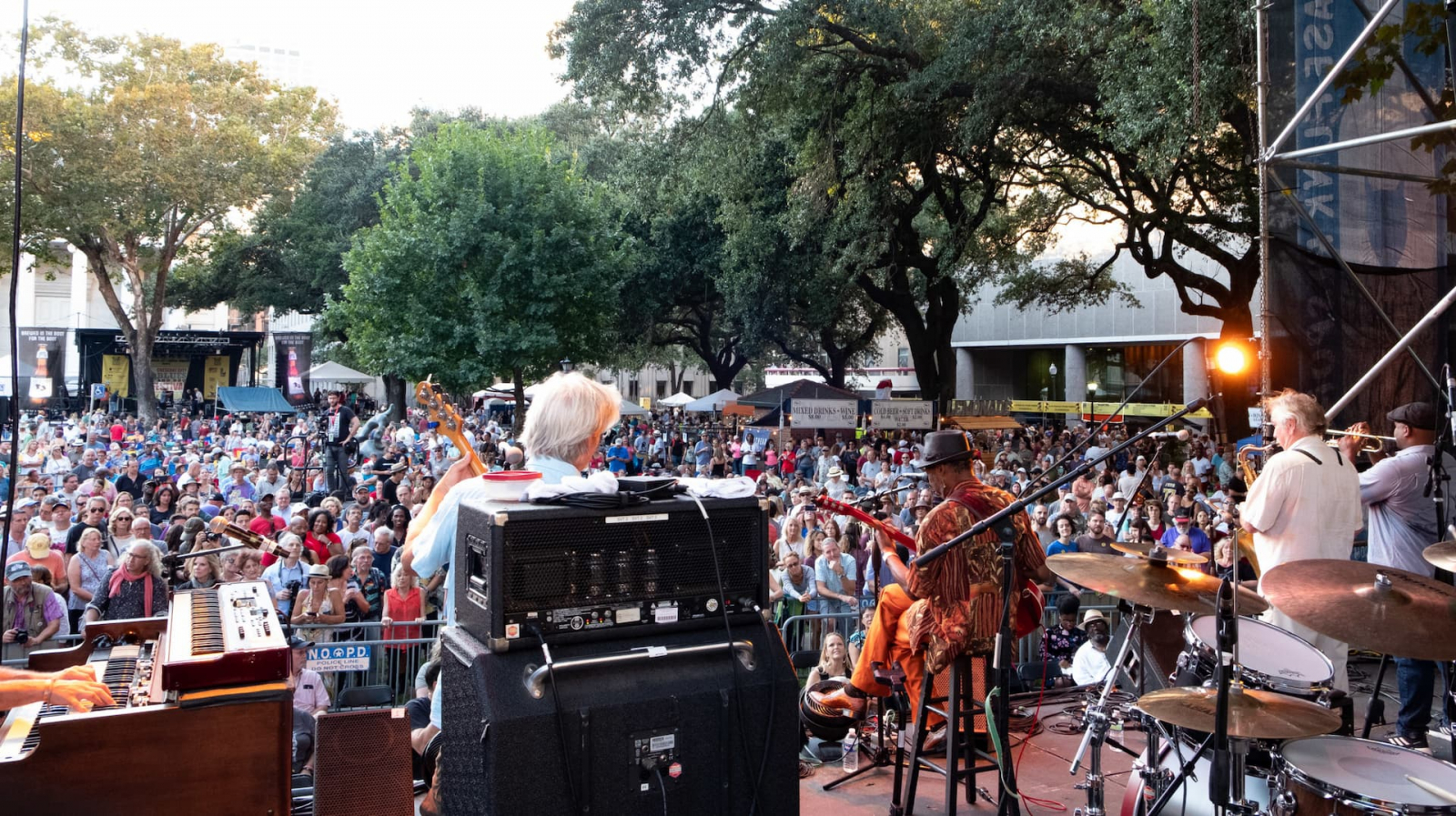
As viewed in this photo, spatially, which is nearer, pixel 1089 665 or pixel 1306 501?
pixel 1306 501

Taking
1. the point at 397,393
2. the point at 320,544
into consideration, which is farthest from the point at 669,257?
the point at 320,544

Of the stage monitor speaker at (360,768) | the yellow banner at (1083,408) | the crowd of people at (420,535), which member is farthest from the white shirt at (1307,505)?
the yellow banner at (1083,408)

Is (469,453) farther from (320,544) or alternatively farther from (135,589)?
(320,544)

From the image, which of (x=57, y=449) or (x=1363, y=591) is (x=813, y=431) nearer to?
(x=57, y=449)

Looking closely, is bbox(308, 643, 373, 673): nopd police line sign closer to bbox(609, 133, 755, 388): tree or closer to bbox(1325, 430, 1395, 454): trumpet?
bbox(1325, 430, 1395, 454): trumpet

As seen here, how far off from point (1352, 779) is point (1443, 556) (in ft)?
4.55

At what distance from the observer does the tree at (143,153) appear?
93.3 ft

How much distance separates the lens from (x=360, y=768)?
169 inches

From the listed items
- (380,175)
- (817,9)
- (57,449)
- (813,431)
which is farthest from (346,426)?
(380,175)

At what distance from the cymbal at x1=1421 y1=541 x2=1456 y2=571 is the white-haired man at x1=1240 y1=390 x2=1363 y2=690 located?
522 mm

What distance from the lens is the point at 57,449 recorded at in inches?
677

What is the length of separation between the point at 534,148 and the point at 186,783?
24766 mm

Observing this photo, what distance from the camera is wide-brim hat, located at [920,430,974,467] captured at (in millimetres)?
4375

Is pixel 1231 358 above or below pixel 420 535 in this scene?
→ above
